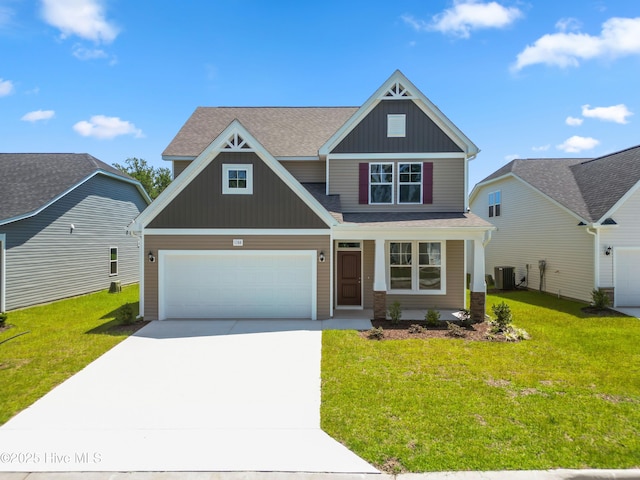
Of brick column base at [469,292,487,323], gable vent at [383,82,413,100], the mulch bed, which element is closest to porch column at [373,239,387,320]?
the mulch bed

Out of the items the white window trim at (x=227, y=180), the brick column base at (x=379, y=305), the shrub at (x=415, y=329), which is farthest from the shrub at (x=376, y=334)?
the white window trim at (x=227, y=180)

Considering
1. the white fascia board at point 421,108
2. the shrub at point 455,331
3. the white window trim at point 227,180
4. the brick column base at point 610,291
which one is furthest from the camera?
the brick column base at point 610,291

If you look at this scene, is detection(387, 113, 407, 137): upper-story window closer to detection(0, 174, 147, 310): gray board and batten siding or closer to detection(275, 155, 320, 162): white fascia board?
detection(275, 155, 320, 162): white fascia board

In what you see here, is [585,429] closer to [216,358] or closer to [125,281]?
[216,358]

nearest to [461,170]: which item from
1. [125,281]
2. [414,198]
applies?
[414,198]

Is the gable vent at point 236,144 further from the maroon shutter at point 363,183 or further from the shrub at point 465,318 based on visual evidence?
the shrub at point 465,318

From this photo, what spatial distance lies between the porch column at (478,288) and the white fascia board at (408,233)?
1.24 ft

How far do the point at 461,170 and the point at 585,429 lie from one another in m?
10.1

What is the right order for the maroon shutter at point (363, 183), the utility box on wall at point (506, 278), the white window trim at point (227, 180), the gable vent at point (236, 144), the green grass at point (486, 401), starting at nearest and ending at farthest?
1. the green grass at point (486, 401)
2. the gable vent at point (236, 144)
3. the white window trim at point (227, 180)
4. the maroon shutter at point (363, 183)
5. the utility box on wall at point (506, 278)

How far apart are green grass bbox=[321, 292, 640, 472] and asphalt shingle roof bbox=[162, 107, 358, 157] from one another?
333 inches

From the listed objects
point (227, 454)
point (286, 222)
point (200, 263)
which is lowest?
point (227, 454)

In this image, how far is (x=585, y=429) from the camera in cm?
531

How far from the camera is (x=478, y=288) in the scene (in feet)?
38.5

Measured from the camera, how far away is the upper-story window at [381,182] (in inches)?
545
